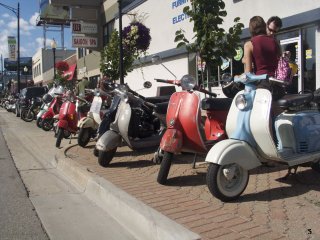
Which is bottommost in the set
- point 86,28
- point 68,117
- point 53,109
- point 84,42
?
point 68,117

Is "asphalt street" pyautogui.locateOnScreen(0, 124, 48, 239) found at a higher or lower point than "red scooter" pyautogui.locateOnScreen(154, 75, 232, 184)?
lower

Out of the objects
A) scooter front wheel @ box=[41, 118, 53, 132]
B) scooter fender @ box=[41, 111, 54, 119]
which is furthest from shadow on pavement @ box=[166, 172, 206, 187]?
scooter front wheel @ box=[41, 118, 53, 132]

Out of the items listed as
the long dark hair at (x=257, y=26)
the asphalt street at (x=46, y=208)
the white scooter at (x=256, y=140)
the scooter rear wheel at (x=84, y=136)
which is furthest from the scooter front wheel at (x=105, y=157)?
the long dark hair at (x=257, y=26)

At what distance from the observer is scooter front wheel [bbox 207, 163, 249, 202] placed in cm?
490

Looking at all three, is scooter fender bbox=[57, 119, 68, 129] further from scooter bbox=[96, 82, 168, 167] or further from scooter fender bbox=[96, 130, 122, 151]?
scooter fender bbox=[96, 130, 122, 151]

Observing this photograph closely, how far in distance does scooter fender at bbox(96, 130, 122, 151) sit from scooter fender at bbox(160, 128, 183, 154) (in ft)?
5.81

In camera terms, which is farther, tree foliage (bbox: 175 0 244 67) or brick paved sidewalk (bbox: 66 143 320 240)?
tree foliage (bbox: 175 0 244 67)

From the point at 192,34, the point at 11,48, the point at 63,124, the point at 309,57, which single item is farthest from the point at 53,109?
the point at 11,48

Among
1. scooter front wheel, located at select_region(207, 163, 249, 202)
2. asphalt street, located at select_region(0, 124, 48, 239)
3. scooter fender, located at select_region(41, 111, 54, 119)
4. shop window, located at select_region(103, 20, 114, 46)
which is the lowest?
asphalt street, located at select_region(0, 124, 48, 239)

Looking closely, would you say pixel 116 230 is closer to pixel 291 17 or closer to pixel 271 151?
pixel 271 151

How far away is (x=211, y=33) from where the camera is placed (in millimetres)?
7793

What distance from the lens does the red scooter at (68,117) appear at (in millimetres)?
Answer: 10438

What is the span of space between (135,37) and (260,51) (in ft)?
25.8

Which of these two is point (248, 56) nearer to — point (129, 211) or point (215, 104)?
point (215, 104)
